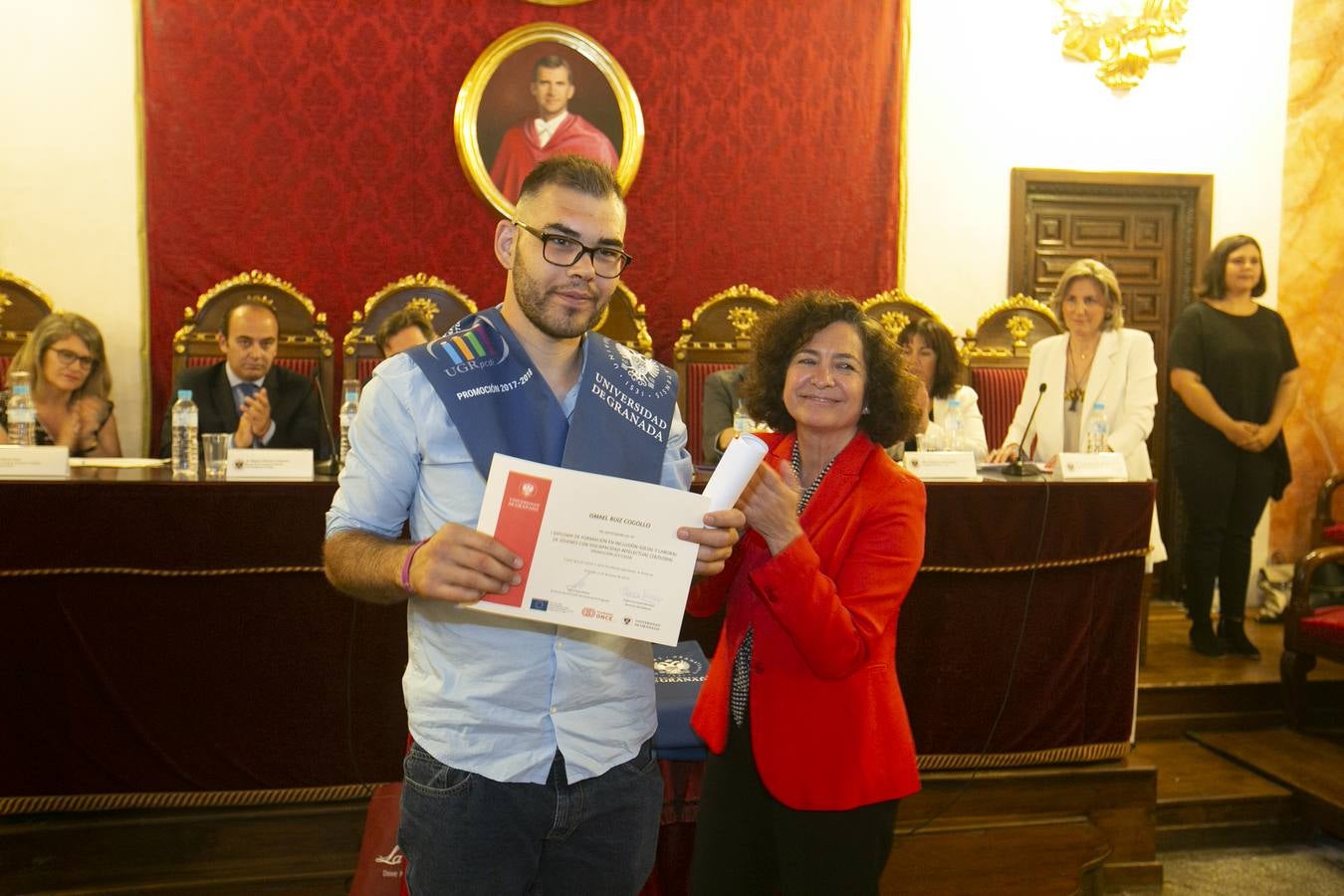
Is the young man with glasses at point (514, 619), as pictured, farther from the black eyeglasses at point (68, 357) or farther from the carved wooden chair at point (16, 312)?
the carved wooden chair at point (16, 312)

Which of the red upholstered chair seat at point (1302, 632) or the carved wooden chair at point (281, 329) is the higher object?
the carved wooden chair at point (281, 329)

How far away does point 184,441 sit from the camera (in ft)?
9.56

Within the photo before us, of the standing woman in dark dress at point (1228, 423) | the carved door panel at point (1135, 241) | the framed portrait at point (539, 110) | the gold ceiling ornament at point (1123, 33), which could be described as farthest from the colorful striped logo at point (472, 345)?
the gold ceiling ornament at point (1123, 33)

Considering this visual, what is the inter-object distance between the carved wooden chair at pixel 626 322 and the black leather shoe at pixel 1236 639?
2.69 m

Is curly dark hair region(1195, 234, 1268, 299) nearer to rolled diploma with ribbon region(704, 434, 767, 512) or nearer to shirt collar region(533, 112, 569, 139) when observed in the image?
shirt collar region(533, 112, 569, 139)

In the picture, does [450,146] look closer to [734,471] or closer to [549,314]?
[549,314]

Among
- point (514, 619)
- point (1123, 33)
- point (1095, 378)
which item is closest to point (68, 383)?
point (514, 619)

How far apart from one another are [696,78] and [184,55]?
2.25m

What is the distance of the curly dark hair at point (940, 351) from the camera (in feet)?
12.0

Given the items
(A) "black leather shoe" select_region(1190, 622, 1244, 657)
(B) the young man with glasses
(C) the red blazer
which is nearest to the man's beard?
(B) the young man with glasses

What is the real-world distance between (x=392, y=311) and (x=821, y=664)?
3168 mm

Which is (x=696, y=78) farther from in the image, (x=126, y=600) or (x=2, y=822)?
(x=2, y=822)

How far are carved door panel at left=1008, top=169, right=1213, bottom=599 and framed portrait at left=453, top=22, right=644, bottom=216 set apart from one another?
2.02m

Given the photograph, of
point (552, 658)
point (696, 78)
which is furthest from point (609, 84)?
point (552, 658)
